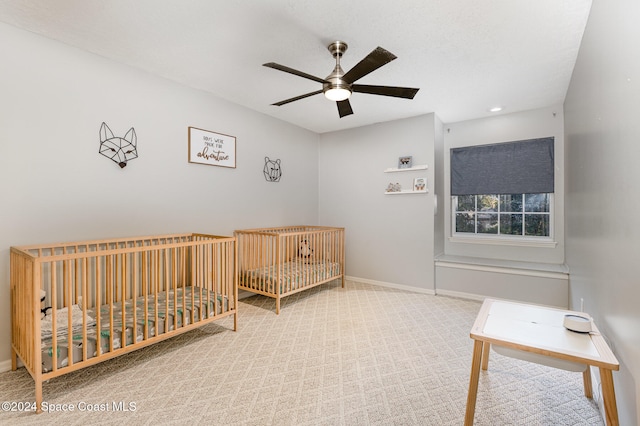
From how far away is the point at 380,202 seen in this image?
14.3 ft

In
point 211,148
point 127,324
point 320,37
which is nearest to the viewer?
point 127,324

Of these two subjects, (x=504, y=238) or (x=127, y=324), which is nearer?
(x=127, y=324)

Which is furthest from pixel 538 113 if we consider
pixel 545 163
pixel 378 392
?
pixel 378 392

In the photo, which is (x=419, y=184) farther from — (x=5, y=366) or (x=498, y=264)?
(x=5, y=366)

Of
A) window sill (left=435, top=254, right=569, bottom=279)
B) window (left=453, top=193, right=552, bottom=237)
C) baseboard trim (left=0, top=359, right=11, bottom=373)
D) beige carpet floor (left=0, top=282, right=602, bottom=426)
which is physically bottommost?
beige carpet floor (left=0, top=282, right=602, bottom=426)

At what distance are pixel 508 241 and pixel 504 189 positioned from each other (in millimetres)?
707

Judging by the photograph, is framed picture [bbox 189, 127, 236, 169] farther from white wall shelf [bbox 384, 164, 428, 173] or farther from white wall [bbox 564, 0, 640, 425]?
white wall [bbox 564, 0, 640, 425]

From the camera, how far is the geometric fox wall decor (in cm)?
250

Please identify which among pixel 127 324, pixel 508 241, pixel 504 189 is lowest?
pixel 127 324

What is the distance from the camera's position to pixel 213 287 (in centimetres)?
274

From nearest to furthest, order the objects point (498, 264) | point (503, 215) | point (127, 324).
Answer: point (127, 324)
point (498, 264)
point (503, 215)

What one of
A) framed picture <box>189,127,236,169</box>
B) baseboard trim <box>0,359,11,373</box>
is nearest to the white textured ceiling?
framed picture <box>189,127,236,169</box>

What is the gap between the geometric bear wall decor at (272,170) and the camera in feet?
13.2

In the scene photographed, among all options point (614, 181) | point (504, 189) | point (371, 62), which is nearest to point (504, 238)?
point (504, 189)
